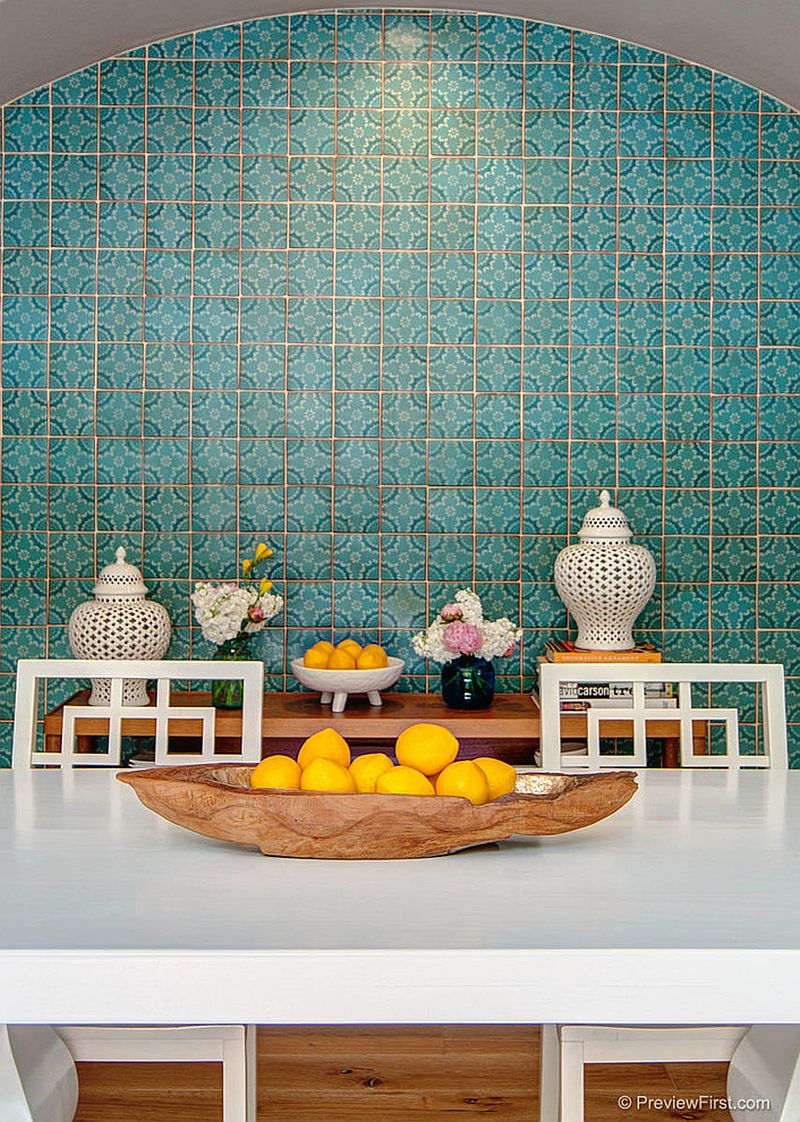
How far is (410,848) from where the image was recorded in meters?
1.55

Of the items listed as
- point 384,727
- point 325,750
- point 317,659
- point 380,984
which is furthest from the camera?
point 317,659

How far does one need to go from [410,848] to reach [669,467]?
2302 millimetres

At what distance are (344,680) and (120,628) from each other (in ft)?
2.07

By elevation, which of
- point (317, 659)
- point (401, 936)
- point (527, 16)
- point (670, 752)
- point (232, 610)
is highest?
point (527, 16)

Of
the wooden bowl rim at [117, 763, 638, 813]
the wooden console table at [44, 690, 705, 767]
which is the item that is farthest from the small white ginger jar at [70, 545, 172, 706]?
the wooden bowl rim at [117, 763, 638, 813]

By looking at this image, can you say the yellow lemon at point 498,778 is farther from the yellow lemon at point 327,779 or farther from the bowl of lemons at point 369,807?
the yellow lemon at point 327,779

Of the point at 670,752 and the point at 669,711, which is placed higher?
the point at 669,711

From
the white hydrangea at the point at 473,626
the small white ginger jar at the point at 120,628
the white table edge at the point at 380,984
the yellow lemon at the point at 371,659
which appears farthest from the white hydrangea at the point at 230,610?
the white table edge at the point at 380,984

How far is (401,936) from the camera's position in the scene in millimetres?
1238

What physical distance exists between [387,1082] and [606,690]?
1178mm

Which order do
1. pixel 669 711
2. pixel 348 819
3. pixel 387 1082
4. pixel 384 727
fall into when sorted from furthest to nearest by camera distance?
pixel 384 727, pixel 387 1082, pixel 669 711, pixel 348 819

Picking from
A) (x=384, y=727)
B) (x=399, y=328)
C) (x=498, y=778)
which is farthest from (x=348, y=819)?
(x=399, y=328)

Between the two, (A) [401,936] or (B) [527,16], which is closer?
(A) [401,936]

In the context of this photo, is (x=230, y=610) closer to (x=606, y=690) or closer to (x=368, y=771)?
(x=606, y=690)
